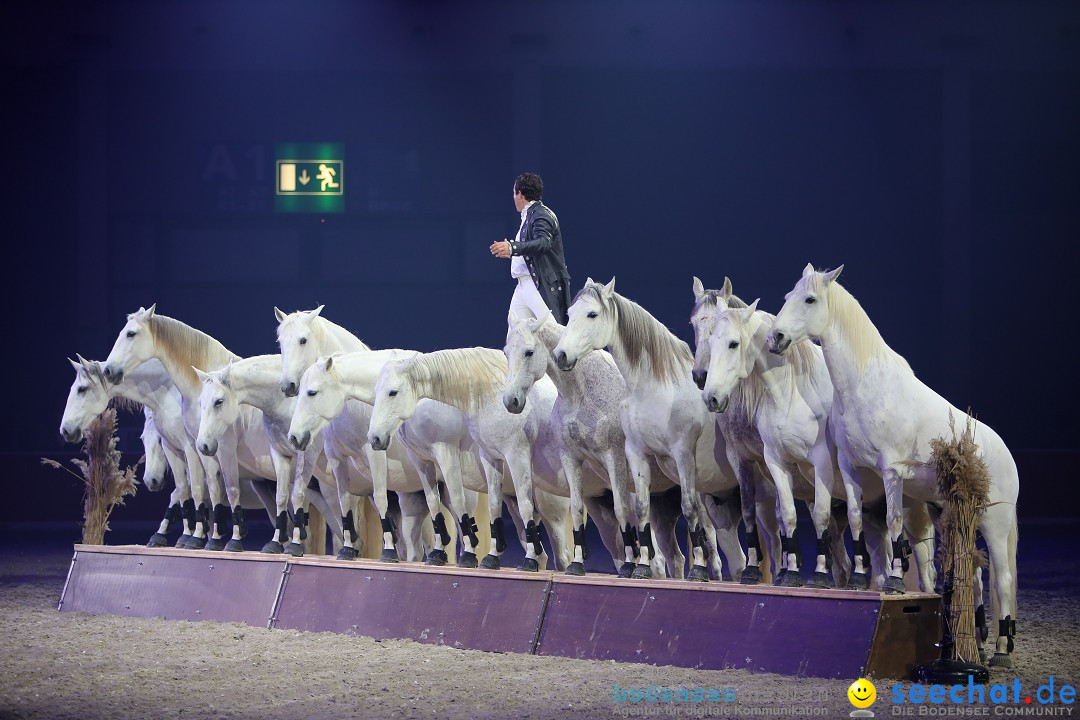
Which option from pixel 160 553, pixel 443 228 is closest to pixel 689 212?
pixel 443 228

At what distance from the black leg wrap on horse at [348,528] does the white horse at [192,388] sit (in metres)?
0.92

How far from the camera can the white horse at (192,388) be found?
8.71 metres

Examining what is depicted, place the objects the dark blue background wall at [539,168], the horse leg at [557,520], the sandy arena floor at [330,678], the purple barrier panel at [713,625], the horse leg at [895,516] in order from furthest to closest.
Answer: the dark blue background wall at [539,168] < the horse leg at [557,520] < the horse leg at [895,516] < the purple barrier panel at [713,625] < the sandy arena floor at [330,678]

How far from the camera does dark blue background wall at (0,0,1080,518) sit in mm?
13117

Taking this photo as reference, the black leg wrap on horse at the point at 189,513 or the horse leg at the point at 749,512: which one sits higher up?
the horse leg at the point at 749,512

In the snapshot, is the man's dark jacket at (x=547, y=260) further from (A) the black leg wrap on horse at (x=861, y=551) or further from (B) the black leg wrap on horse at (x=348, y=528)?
(A) the black leg wrap on horse at (x=861, y=551)

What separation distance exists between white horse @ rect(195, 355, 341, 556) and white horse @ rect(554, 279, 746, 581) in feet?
7.95

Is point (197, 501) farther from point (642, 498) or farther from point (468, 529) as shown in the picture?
point (642, 498)

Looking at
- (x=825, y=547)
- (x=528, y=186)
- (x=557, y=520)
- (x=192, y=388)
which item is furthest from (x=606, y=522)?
(x=192, y=388)

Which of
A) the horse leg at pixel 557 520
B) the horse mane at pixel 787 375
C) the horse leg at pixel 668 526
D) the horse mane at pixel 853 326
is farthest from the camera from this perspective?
the horse leg at pixel 557 520

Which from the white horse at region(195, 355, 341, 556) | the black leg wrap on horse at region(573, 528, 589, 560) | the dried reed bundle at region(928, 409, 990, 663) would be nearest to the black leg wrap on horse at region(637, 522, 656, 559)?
the black leg wrap on horse at region(573, 528, 589, 560)

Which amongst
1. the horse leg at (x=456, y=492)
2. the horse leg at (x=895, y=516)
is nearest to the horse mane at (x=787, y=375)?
the horse leg at (x=895, y=516)

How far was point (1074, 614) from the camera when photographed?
790 cm

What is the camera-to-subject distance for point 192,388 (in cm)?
877
